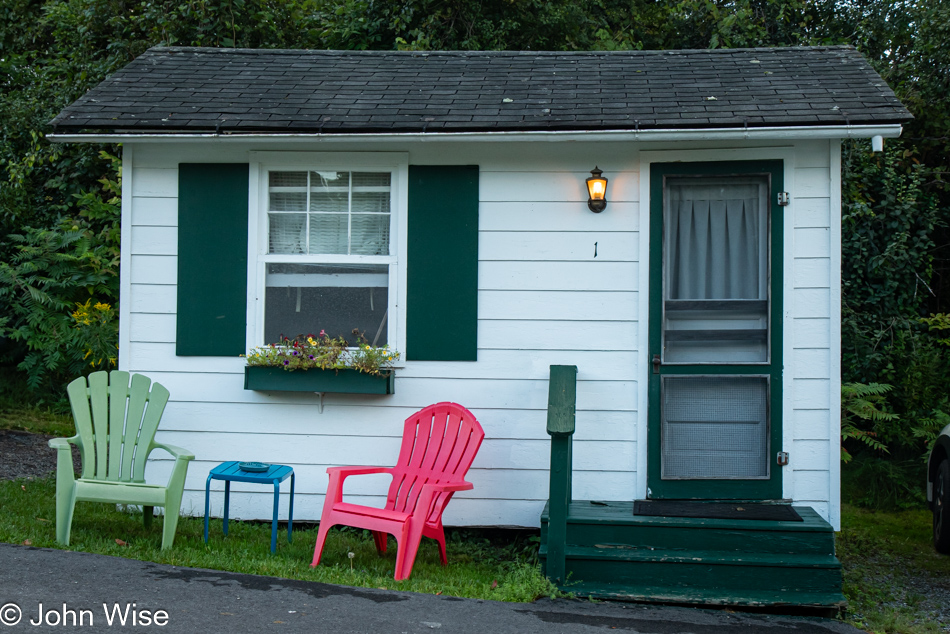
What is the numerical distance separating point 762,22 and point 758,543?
27.9 ft

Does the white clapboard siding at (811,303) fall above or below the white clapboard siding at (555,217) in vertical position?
below

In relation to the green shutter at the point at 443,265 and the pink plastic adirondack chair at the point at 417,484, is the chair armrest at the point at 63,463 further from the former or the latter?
the green shutter at the point at 443,265

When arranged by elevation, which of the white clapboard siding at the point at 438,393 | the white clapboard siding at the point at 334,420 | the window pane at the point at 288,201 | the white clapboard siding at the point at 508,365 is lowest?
the white clapboard siding at the point at 334,420

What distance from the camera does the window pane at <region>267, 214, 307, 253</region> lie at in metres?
5.27

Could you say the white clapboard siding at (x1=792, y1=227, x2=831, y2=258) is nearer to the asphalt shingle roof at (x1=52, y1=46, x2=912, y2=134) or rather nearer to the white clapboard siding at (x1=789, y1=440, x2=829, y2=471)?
the asphalt shingle roof at (x1=52, y1=46, x2=912, y2=134)

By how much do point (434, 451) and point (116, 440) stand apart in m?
1.90

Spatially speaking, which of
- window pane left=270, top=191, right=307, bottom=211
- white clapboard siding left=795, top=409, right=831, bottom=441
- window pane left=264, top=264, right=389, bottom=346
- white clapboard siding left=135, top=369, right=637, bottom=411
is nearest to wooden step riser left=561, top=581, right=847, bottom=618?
white clapboard siding left=795, top=409, right=831, bottom=441

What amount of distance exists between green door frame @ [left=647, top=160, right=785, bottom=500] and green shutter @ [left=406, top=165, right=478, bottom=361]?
3.78 feet

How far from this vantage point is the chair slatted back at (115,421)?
472 centimetres

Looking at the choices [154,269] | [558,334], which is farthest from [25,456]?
[558,334]

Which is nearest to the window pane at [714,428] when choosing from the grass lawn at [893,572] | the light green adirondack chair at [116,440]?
the grass lawn at [893,572]

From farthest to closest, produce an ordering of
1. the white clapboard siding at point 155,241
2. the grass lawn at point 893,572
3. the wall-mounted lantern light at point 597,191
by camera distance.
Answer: the white clapboard siding at point 155,241
the wall-mounted lantern light at point 597,191
the grass lawn at point 893,572

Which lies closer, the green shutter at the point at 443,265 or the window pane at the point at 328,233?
the green shutter at the point at 443,265

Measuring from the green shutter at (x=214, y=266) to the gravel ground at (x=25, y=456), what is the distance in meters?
2.59
